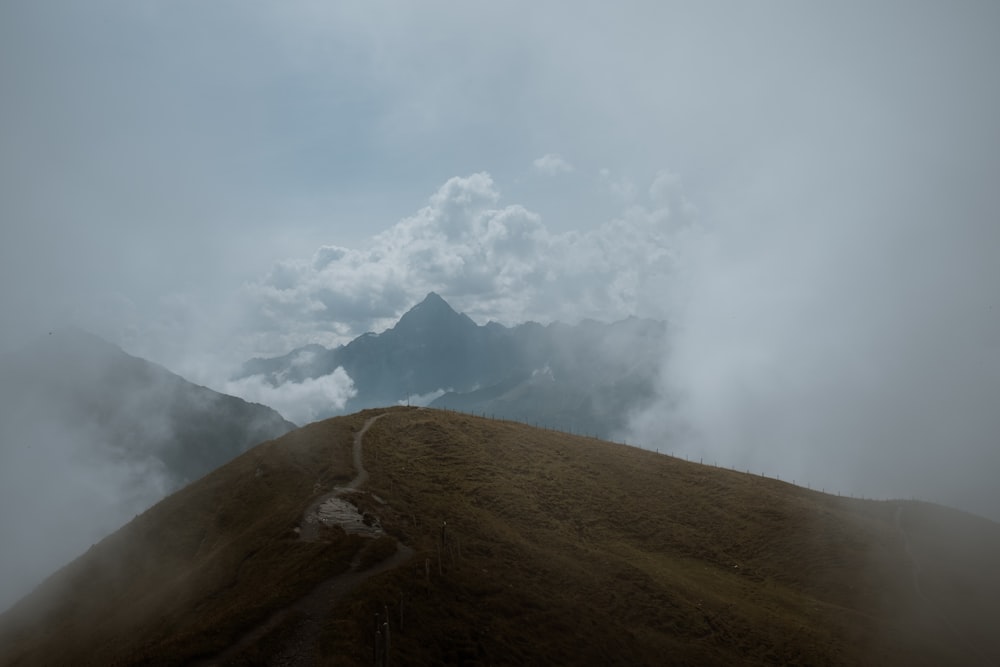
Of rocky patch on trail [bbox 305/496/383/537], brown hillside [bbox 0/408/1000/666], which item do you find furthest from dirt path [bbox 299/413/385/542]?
brown hillside [bbox 0/408/1000/666]

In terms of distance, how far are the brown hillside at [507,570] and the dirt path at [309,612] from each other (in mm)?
165

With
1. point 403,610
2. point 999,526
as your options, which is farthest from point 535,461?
point 999,526

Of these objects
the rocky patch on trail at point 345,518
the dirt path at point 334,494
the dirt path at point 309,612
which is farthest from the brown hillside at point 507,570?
the rocky patch on trail at point 345,518

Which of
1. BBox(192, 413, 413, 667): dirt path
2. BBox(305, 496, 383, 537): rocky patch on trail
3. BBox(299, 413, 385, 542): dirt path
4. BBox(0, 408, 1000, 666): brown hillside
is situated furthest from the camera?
BBox(305, 496, 383, 537): rocky patch on trail

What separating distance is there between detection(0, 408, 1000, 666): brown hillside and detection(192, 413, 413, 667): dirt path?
165mm

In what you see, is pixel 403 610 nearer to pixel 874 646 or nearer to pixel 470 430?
pixel 874 646

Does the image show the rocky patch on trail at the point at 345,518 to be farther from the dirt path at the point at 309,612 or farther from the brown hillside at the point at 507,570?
the dirt path at the point at 309,612

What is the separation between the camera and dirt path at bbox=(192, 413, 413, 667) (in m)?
30.9

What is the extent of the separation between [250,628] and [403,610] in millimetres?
9688

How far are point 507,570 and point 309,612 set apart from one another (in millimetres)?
17282

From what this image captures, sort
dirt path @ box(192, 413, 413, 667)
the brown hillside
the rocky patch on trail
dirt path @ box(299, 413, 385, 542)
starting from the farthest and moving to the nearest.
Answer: the rocky patch on trail, dirt path @ box(299, 413, 385, 542), the brown hillside, dirt path @ box(192, 413, 413, 667)

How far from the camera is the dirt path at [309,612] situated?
3089 centimetres

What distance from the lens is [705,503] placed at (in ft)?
240

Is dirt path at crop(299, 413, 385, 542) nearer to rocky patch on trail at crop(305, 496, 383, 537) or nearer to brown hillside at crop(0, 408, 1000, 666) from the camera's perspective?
rocky patch on trail at crop(305, 496, 383, 537)
